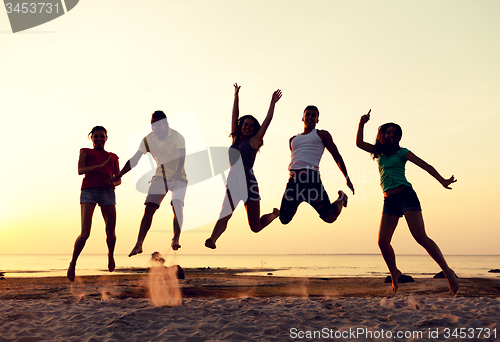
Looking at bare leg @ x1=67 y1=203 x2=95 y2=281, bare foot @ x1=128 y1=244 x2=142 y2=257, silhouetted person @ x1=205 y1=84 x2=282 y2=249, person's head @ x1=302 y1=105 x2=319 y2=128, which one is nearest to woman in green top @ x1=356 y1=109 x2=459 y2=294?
person's head @ x1=302 y1=105 x2=319 y2=128

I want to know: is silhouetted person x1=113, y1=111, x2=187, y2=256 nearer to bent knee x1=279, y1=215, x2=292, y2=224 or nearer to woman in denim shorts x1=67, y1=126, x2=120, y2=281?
woman in denim shorts x1=67, y1=126, x2=120, y2=281

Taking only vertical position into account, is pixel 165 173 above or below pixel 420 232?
above

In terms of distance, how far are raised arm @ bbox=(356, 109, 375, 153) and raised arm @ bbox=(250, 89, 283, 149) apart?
4.80 feet

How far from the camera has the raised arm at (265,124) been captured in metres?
5.97

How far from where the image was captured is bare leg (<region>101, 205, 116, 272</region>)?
23.0 feet

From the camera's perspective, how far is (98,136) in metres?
7.03

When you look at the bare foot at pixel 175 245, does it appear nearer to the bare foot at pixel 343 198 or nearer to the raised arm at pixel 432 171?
the bare foot at pixel 343 198

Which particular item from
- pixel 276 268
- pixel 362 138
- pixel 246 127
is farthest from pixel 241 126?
pixel 276 268

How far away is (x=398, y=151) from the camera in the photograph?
6145mm

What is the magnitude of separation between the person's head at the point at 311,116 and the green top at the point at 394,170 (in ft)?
4.36

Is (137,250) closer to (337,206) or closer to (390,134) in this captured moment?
(337,206)

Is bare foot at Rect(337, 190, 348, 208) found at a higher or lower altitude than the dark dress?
lower

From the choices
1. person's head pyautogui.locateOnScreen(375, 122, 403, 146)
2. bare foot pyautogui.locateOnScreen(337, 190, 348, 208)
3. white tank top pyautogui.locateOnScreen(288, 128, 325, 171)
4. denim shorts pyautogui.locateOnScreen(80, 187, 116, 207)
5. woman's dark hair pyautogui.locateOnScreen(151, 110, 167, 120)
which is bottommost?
bare foot pyautogui.locateOnScreen(337, 190, 348, 208)

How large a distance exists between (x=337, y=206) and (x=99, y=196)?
14.4 feet
